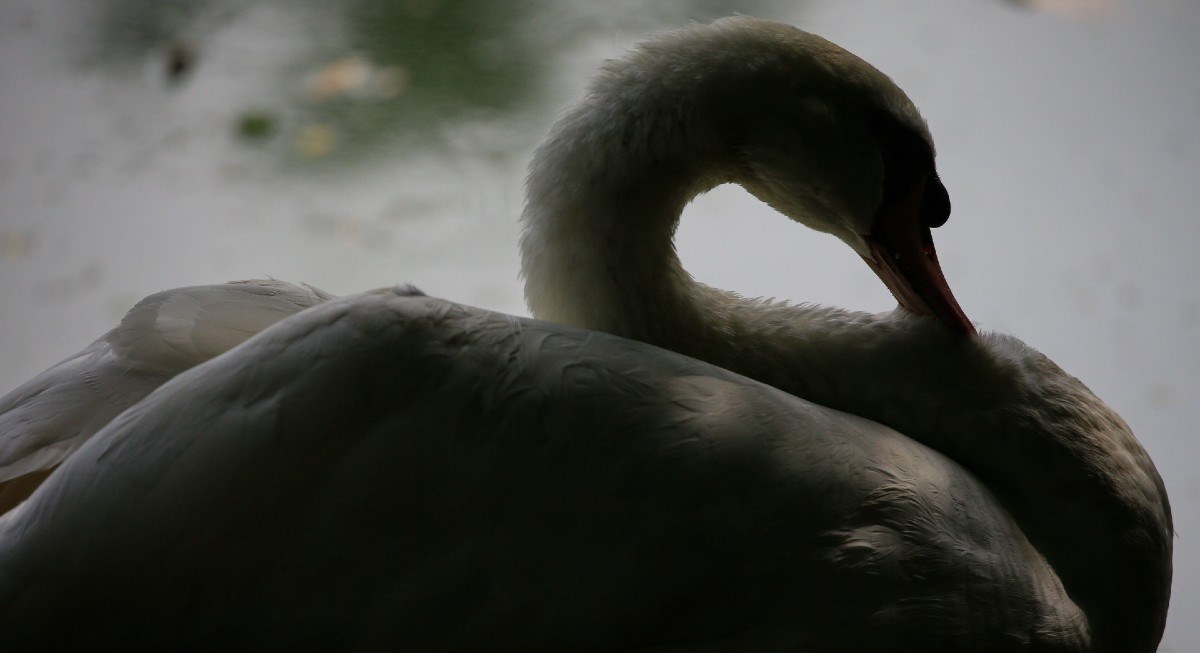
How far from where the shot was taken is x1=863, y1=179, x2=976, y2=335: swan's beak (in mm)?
1512

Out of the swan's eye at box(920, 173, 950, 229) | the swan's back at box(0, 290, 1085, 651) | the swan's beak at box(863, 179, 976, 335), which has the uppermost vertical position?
the swan's eye at box(920, 173, 950, 229)

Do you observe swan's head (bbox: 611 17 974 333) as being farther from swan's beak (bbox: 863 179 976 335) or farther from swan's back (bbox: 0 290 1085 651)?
swan's back (bbox: 0 290 1085 651)

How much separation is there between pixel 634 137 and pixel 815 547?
51 centimetres

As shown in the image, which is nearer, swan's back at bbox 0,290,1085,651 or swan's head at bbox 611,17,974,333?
swan's back at bbox 0,290,1085,651

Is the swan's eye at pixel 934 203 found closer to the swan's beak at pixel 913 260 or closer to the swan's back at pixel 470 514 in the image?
the swan's beak at pixel 913 260

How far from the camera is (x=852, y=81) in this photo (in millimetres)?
1427

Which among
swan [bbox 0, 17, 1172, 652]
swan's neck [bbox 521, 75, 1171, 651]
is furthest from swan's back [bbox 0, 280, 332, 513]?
swan's neck [bbox 521, 75, 1171, 651]

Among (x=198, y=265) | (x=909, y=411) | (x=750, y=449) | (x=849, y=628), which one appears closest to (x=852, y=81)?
(x=909, y=411)

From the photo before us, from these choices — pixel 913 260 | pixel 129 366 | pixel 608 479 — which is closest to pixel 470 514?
pixel 608 479

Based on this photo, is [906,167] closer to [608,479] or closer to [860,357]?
[860,357]

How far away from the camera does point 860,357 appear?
1.48m

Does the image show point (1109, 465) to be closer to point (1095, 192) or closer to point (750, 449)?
point (750, 449)

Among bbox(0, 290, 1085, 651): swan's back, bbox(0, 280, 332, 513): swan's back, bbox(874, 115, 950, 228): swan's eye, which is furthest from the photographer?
bbox(874, 115, 950, 228): swan's eye

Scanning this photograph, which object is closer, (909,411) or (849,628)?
(849,628)
